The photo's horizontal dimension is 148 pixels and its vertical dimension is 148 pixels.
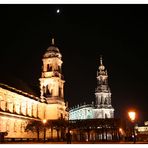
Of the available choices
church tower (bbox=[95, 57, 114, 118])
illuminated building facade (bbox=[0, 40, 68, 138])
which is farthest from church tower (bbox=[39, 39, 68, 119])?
church tower (bbox=[95, 57, 114, 118])

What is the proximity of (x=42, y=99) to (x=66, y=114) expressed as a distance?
31.3ft

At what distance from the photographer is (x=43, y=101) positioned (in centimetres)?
7175

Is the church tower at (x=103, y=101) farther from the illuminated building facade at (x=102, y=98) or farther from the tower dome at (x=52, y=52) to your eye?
the tower dome at (x=52, y=52)

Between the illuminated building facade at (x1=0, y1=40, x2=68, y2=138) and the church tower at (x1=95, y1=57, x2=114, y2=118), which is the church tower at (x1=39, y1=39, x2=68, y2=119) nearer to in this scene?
the illuminated building facade at (x1=0, y1=40, x2=68, y2=138)

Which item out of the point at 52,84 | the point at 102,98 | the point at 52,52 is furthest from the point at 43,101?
the point at 102,98

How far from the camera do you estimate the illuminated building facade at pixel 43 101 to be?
193ft

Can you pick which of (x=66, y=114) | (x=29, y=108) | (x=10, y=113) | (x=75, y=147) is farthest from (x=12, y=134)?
(x=75, y=147)

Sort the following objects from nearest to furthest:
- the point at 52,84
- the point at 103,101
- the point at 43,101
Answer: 1. the point at 43,101
2. the point at 52,84
3. the point at 103,101

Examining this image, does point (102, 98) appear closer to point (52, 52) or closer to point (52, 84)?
point (52, 84)

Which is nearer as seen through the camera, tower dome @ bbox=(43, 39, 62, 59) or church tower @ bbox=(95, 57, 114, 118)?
tower dome @ bbox=(43, 39, 62, 59)

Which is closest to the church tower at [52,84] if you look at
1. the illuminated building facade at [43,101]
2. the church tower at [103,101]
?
the illuminated building facade at [43,101]

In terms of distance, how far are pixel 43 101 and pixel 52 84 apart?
150 inches

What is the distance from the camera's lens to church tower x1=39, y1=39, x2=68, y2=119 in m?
72.4

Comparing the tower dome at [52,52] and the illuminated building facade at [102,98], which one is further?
the illuminated building facade at [102,98]
